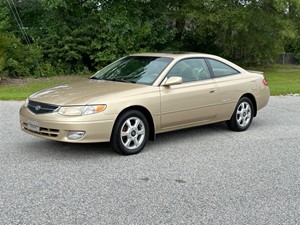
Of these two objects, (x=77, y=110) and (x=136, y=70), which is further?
(x=136, y=70)

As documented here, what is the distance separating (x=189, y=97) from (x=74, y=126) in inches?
79.1

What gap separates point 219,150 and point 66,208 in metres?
2.94

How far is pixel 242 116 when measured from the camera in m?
7.61

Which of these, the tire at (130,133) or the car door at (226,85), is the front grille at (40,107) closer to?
the tire at (130,133)

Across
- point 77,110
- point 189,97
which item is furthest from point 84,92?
point 189,97

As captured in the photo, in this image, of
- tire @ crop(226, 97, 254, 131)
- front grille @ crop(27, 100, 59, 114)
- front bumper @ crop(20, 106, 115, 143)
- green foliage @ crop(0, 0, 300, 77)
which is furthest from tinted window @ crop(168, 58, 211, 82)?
green foliage @ crop(0, 0, 300, 77)

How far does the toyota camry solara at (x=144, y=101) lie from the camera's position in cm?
555

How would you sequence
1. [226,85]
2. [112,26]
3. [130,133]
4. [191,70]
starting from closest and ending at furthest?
[130,133]
[191,70]
[226,85]
[112,26]

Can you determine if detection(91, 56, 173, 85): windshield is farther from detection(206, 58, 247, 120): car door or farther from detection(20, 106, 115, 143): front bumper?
detection(20, 106, 115, 143): front bumper

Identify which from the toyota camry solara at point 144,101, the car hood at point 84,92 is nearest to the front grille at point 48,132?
the toyota camry solara at point 144,101

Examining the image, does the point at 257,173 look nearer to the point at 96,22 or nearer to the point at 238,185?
the point at 238,185

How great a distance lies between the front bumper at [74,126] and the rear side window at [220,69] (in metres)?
2.40

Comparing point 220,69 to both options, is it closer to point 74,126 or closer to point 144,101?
point 144,101

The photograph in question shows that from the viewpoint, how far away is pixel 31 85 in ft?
48.2
